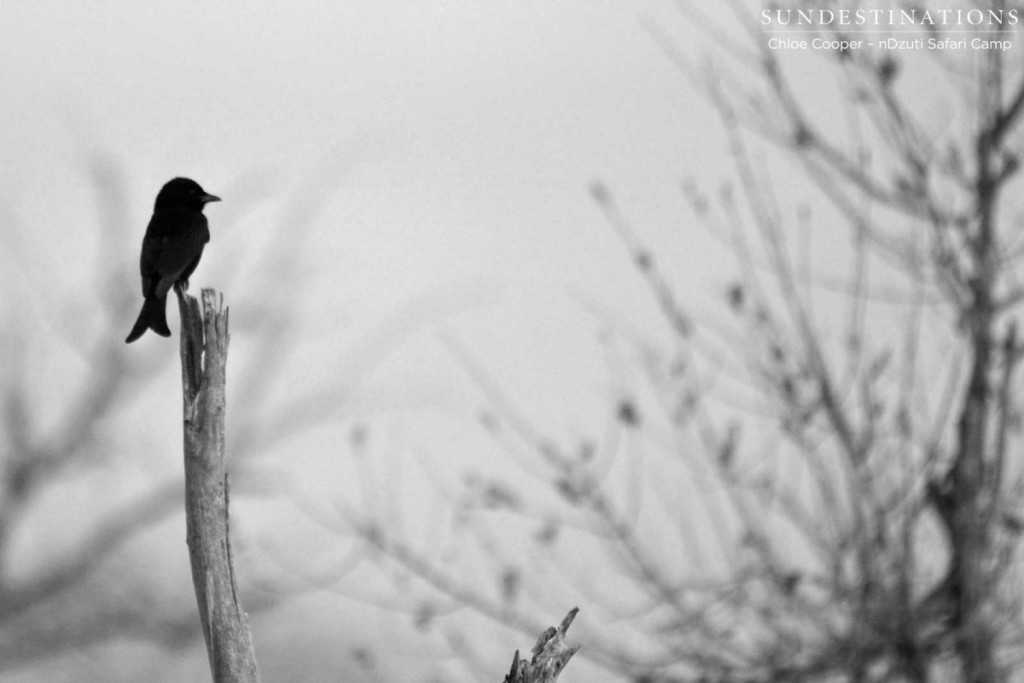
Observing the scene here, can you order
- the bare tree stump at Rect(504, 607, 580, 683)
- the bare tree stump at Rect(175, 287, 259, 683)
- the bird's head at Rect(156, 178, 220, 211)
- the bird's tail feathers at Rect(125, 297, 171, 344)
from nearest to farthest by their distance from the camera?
the bare tree stump at Rect(504, 607, 580, 683) → the bare tree stump at Rect(175, 287, 259, 683) → the bird's tail feathers at Rect(125, 297, 171, 344) → the bird's head at Rect(156, 178, 220, 211)

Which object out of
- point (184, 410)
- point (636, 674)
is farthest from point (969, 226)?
point (184, 410)

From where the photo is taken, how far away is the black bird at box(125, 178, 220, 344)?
5.54m

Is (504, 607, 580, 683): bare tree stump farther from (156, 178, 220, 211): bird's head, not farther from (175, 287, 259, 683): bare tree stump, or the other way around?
(156, 178, 220, 211): bird's head

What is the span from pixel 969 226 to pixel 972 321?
1.37 feet

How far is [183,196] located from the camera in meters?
6.50

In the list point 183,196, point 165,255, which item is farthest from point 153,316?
point 183,196

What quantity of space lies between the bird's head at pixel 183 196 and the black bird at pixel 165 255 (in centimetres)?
3

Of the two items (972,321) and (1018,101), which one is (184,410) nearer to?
(972,321)

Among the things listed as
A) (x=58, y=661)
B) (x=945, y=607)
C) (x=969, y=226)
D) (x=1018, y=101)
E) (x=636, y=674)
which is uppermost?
(x=58, y=661)

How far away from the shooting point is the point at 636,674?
594 cm

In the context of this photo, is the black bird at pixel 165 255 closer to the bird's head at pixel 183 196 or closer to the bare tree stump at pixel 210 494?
the bird's head at pixel 183 196

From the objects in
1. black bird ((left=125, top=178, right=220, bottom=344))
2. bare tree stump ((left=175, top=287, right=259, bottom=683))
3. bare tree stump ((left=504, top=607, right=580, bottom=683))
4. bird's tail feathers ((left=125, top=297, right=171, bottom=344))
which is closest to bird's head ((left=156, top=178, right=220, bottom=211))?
black bird ((left=125, top=178, right=220, bottom=344))

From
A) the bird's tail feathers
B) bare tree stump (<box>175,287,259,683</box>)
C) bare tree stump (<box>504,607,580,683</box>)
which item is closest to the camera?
bare tree stump (<box>504,607,580,683</box>)

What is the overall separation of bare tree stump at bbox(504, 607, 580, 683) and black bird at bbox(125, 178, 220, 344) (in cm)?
255
